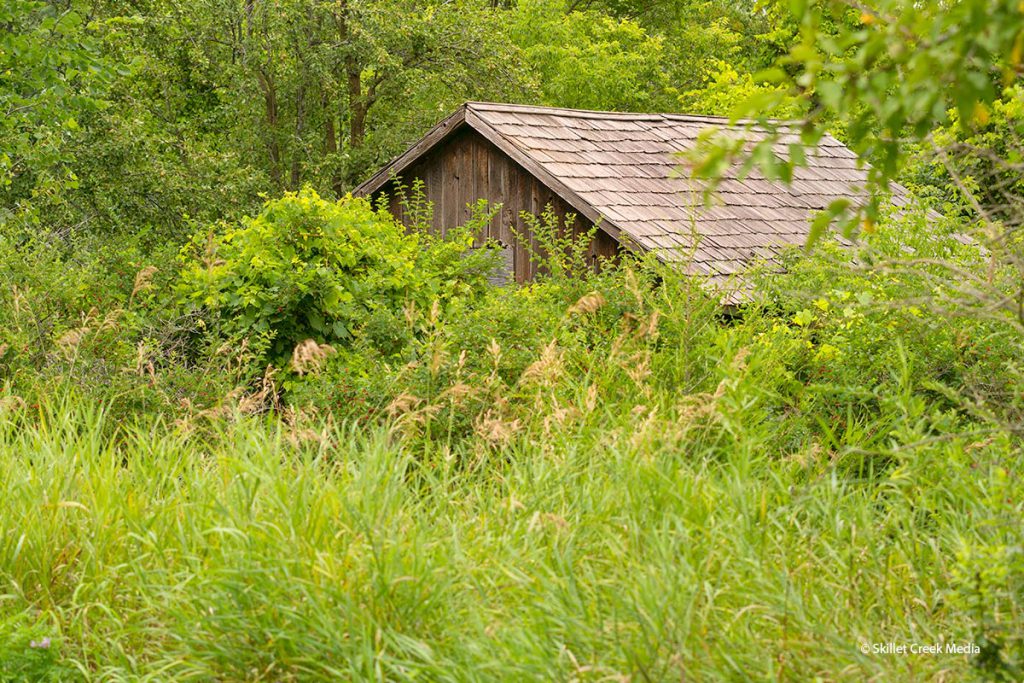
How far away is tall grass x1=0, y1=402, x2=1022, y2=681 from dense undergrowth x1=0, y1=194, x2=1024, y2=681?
0.6 inches

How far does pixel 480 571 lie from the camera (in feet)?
13.9

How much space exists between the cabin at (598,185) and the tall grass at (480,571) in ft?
20.6

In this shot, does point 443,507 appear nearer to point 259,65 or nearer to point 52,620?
point 52,620

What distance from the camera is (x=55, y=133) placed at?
10.7m

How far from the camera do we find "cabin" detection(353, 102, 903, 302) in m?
12.1

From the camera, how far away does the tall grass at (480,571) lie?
3764 millimetres

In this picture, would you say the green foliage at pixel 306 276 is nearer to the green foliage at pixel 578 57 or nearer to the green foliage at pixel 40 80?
the green foliage at pixel 40 80

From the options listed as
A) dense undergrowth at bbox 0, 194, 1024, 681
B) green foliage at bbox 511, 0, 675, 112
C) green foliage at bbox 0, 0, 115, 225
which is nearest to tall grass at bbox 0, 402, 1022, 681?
dense undergrowth at bbox 0, 194, 1024, 681

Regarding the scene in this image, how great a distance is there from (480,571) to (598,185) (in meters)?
8.90

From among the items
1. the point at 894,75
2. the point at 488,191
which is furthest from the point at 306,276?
the point at 894,75

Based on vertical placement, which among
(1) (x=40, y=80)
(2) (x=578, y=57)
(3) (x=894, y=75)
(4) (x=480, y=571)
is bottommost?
(2) (x=578, y=57)

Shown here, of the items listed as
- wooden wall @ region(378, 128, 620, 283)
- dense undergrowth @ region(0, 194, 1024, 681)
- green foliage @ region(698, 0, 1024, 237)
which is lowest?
wooden wall @ region(378, 128, 620, 283)

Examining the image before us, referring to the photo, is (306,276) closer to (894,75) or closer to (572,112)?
(894,75)

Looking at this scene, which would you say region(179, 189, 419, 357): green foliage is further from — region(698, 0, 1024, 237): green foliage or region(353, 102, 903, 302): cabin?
region(698, 0, 1024, 237): green foliage
